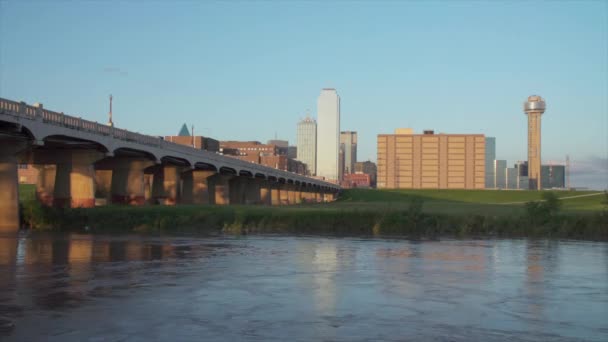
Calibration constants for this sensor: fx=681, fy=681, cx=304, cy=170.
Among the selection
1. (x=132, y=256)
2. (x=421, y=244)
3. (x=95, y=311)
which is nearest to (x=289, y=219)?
(x=421, y=244)

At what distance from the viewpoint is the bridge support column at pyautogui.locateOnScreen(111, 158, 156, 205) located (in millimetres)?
64500

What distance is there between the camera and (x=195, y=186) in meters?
84.8

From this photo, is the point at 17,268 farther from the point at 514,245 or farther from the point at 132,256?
the point at 514,245

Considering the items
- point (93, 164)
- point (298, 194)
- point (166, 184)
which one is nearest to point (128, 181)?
point (93, 164)

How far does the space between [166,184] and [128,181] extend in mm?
10739

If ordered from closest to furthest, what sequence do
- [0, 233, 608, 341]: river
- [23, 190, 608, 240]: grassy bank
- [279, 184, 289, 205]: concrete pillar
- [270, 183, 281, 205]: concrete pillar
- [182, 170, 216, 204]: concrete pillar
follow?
[0, 233, 608, 341]: river
[23, 190, 608, 240]: grassy bank
[182, 170, 216, 204]: concrete pillar
[270, 183, 281, 205]: concrete pillar
[279, 184, 289, 205]: concrete pillar

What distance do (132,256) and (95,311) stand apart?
12.5 metres

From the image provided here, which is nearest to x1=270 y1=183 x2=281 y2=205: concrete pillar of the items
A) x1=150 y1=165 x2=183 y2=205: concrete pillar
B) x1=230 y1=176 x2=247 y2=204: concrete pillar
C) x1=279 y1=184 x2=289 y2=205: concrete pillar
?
x1=279 y1=184 x2=289 y2=205: concrete pillar

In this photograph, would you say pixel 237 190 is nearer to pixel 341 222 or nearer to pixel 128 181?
pixel 128 181

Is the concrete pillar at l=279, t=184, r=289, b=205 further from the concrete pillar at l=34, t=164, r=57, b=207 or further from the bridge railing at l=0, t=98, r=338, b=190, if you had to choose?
the concrete pillar at l=34, t=164, r=57, b=207

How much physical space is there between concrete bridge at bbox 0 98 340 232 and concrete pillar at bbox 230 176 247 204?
0.17 meters

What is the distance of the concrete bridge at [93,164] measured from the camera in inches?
1735

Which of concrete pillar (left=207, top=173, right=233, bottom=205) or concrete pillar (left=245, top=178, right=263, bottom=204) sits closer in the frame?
concrete pillar (left=207, top=173, right=233, bottom=205)

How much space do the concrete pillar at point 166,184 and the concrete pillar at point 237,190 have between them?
89.9 feet
